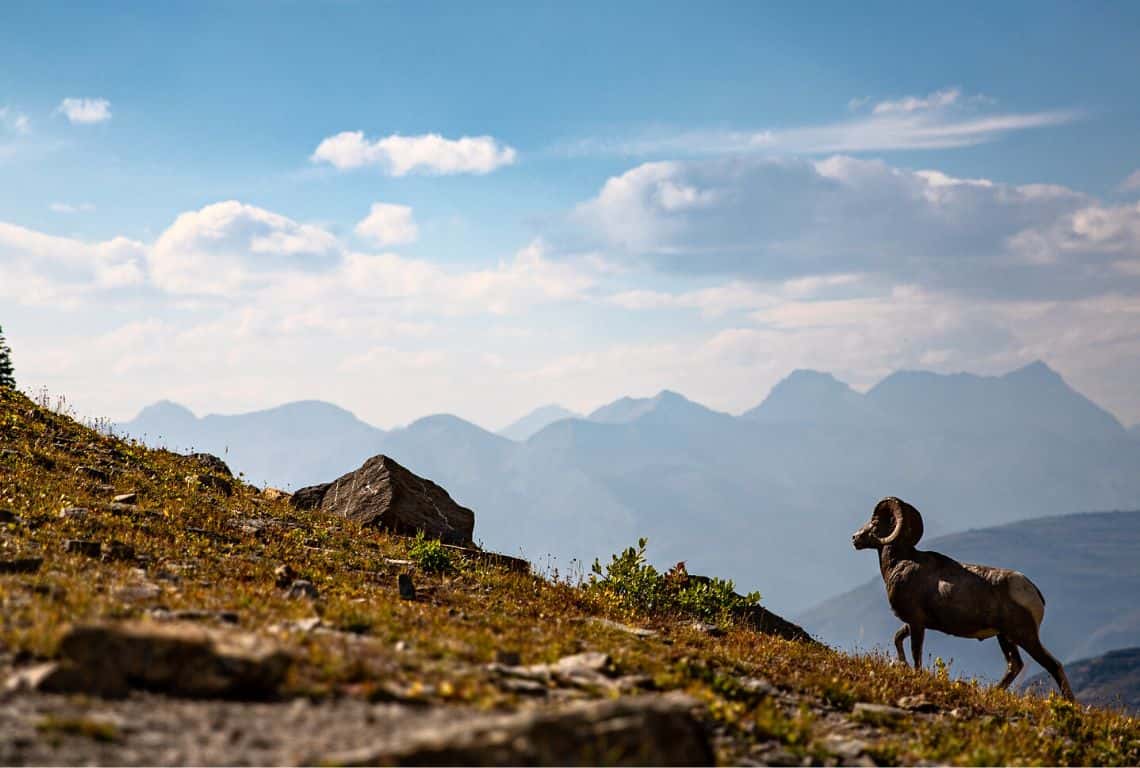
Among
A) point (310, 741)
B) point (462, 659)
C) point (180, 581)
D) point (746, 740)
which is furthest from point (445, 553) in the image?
point (310, 741)

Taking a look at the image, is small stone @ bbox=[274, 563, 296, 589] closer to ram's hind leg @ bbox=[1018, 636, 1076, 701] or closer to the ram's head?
the ram's head

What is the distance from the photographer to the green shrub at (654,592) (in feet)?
64.0

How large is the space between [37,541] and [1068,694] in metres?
18.7

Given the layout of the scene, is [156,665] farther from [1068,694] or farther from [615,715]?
[1068,694]

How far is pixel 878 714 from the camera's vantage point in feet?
38.0

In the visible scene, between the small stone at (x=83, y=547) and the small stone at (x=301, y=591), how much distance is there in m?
3.14

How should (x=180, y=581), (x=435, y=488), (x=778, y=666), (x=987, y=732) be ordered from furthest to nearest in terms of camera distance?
1. (x=435, y=488)
2. (x=778, y=666)
3. (x=180, y=581)
4. (x=987, y=732)

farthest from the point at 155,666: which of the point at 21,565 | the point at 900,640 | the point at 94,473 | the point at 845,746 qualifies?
the point at 900,640

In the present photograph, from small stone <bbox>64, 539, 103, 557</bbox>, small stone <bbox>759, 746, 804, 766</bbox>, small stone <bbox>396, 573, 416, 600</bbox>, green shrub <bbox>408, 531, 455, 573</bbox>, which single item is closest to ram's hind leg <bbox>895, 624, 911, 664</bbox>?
green shrub <bbox>408, 531, 455, 573</bbox>

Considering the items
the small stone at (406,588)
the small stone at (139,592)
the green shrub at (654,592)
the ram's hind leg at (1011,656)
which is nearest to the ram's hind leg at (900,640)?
the ram's hind leg at (1011,656)

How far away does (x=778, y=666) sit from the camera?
1384cm

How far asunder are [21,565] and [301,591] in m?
3.66

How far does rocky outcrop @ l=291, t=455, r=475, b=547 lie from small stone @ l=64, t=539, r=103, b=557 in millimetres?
9276

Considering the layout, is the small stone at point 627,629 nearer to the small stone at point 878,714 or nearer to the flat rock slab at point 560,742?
the small stone at point 878,714
